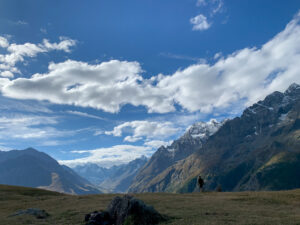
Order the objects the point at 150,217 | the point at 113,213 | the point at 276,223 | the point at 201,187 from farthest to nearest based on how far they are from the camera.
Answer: the point at 201,187 < the point at 113,213 < the point at 150,217 < the point at 276,223

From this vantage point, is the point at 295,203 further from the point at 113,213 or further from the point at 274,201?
the point at 113,213

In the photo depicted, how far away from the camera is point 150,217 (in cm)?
3075

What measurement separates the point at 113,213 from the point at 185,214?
1017 cm

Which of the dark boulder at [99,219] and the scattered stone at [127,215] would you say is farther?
the dark boulder at [99,219]

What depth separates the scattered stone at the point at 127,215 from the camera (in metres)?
30.4

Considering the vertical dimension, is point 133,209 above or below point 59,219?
above

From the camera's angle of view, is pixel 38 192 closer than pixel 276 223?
No

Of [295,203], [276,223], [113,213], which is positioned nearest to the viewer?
[276,223]

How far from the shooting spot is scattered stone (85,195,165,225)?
30.4 metres

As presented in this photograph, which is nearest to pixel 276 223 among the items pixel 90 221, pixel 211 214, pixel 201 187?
pixel 211 214

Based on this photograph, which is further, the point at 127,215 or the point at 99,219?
the point at 99,219

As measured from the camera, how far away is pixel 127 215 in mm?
31359

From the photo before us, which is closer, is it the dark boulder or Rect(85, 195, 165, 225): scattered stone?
Rect(85, 195, 165, 225): scattered stone

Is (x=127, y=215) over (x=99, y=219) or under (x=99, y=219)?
over
